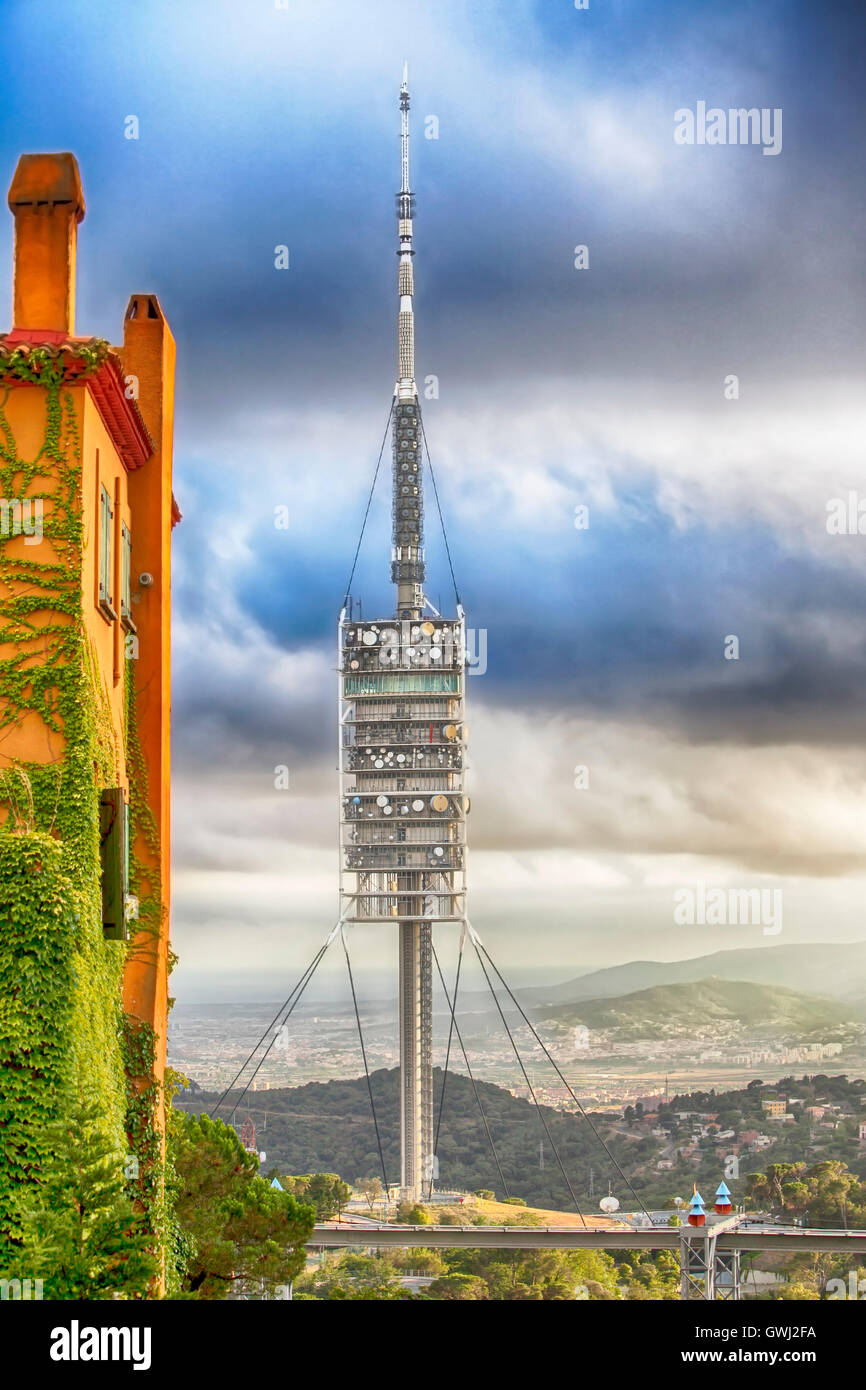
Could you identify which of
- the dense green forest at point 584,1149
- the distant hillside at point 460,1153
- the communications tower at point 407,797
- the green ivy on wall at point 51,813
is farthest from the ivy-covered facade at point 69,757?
the distant hillside at point 460,1153

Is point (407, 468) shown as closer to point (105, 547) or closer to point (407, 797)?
point (407, 797)

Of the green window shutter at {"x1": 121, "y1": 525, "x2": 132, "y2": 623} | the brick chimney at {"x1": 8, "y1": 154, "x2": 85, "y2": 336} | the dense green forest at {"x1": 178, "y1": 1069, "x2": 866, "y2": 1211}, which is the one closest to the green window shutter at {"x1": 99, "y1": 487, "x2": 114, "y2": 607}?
the green window shutter at {"x1": 121, "y1": 525, "x2": 132, "y2": 623}

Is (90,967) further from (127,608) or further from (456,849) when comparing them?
(456,849)

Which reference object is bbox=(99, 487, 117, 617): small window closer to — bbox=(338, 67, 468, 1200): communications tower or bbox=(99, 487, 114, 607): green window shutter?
bbox=(99, 487, 114, 607): green window shutter
